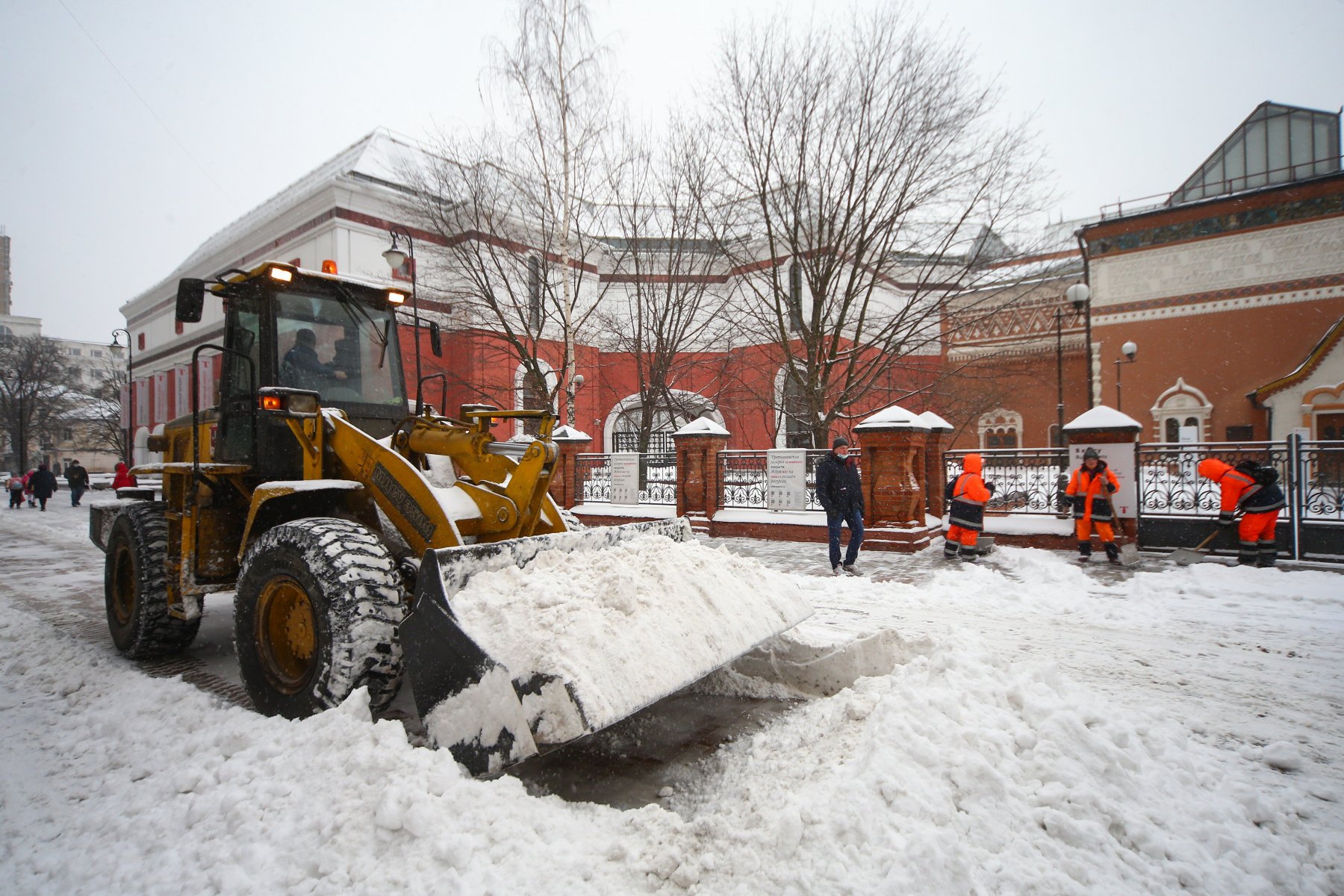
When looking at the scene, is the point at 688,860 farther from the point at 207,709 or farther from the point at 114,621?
the point at 114,621

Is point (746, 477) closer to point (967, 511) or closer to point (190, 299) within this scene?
point (967, 511)

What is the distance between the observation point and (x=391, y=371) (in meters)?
5.14

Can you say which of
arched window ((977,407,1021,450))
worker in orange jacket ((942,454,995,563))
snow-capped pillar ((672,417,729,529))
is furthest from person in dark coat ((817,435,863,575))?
arched window ((977,407,1021,450))

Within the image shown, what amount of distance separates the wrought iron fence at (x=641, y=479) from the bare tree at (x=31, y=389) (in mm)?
31668

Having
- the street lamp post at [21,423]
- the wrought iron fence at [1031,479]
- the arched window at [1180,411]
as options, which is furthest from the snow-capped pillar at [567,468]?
the street lamp post at [21,423]

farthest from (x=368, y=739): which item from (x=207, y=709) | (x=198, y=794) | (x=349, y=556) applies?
(x=207, y=709)

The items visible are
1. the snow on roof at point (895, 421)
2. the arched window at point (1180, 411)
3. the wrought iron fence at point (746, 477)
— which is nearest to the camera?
the snow on roof at point (895, 421)

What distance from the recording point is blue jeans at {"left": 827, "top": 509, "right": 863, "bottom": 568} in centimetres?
863

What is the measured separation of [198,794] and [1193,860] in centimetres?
384

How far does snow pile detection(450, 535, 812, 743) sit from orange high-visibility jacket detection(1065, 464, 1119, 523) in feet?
25.0

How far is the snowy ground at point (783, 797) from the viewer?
2.29 meters

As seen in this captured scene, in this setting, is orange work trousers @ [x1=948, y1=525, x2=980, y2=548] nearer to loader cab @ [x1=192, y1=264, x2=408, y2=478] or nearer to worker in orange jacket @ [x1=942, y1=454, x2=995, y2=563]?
worker in orange jacket @ [x1=942, y1=454, x2=995, y2=563]

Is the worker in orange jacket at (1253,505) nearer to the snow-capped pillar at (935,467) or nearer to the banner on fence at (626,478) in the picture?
the snow-capped pillar at (935,467)

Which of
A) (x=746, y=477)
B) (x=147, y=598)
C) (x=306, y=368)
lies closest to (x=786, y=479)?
(x=746, y=477)
